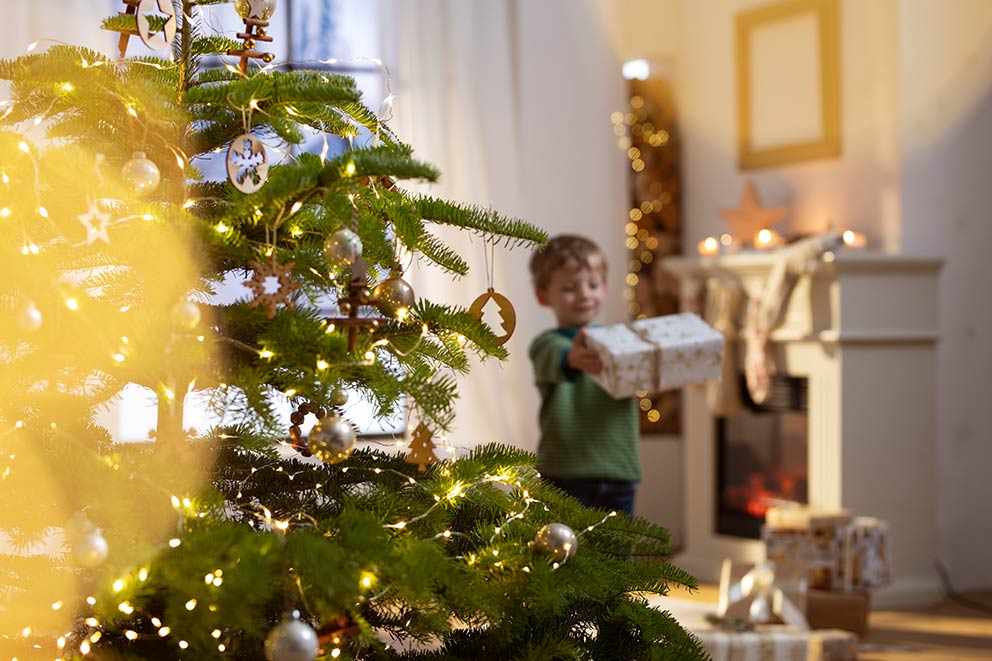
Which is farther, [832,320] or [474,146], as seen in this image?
[474,146]

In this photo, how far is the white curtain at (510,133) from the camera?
4.32 m

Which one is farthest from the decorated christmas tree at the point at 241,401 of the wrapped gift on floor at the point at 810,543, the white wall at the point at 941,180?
the white wall at the point at 941,180

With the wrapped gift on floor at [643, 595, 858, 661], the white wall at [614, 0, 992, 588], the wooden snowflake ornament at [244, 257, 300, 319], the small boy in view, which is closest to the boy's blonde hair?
the small boy

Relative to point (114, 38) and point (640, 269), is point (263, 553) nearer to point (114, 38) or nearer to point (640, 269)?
point (114, 38)

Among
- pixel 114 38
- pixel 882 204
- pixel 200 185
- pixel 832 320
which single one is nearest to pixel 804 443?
pixel 832 320

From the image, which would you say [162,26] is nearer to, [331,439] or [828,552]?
[331,439]

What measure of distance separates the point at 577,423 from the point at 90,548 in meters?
1.70

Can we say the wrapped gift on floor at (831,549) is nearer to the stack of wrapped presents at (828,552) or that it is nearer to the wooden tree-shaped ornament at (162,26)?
the stack of wrapped presents at (828,552)

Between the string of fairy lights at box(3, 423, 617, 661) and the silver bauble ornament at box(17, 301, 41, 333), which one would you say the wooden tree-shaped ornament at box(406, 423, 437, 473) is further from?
the silver bauble ornament at box(17, 301, 41, 333)

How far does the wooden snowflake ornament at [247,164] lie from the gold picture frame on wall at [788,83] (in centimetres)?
336

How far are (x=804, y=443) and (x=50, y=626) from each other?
11.0ft

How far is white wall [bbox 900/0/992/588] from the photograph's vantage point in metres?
4.12

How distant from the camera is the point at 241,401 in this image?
4.06 ft

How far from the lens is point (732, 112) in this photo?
4699mm
